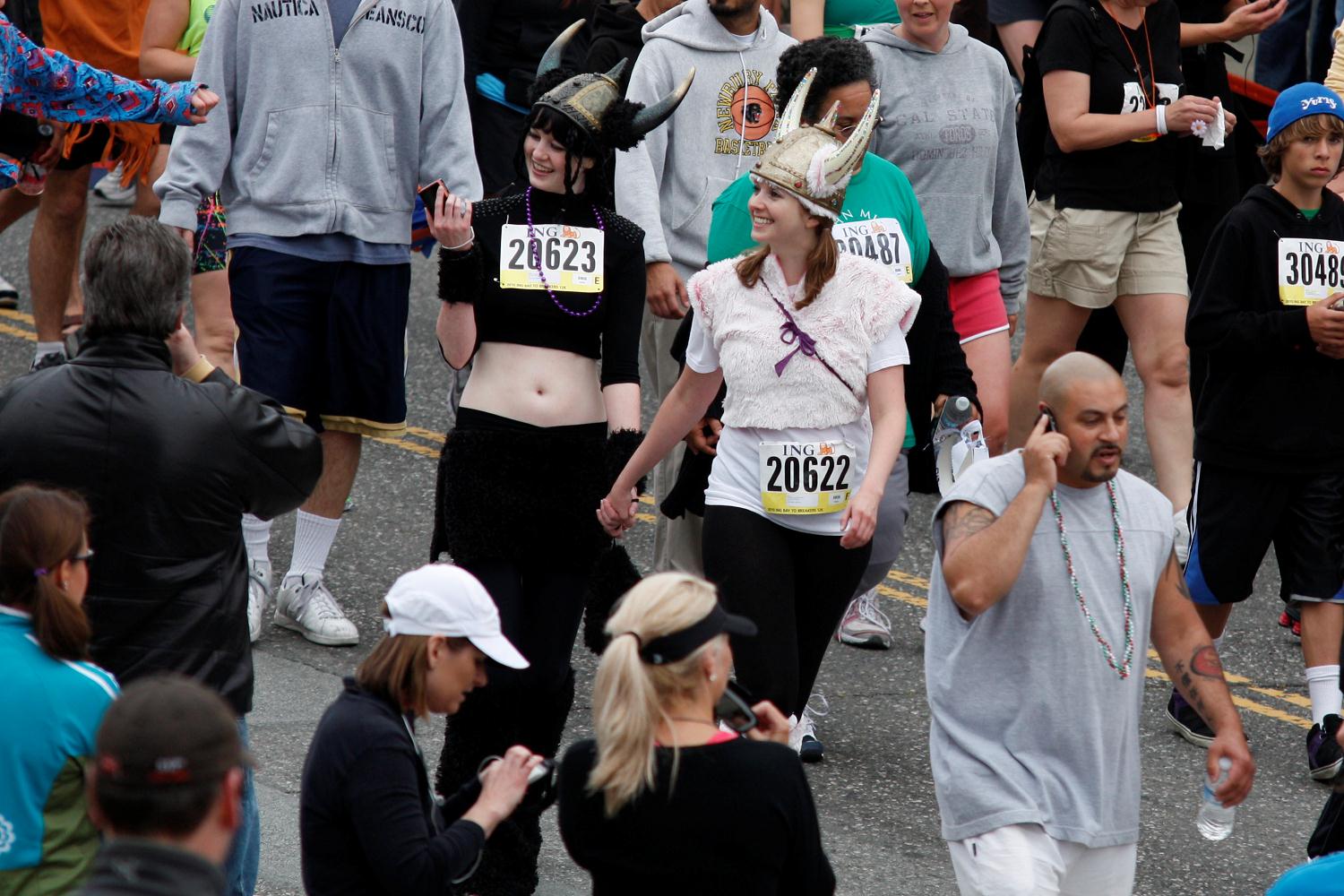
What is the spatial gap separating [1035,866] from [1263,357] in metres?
2.78

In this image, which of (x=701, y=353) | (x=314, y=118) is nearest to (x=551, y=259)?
(x=701, y=353)

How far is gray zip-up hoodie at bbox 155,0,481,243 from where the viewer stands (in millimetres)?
6641

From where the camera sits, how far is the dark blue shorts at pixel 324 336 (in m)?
6.72

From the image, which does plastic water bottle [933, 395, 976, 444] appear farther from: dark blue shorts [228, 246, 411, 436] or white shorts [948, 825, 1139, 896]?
dark blue shorts [228, 246, 411, 436]

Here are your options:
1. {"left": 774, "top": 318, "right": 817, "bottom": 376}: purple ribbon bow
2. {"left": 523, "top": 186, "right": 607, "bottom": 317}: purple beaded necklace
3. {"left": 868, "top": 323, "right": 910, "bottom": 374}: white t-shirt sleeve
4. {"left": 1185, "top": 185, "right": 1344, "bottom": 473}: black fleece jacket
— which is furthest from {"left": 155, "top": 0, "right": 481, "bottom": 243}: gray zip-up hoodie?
{"left": 1185, "top": 185, "right": 1344, "bottom": 473}: black fleece jacket

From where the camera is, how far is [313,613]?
267 inches

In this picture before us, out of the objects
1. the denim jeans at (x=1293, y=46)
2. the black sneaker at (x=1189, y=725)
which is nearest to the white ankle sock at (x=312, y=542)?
the black sneaker at (x=1189, y=725)

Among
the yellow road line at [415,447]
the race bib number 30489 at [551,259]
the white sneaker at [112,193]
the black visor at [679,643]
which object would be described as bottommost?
the yellow road line at [415,447]

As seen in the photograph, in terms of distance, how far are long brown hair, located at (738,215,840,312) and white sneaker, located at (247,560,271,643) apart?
2.32 metres

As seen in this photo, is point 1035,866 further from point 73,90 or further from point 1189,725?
point 73,90

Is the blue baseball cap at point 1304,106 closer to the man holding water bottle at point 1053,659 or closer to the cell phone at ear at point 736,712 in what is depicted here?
the man holding water bottle at point 1053,659

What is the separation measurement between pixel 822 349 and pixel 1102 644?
52.1 inches

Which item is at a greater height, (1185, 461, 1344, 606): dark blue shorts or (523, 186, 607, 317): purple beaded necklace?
(523, 186, 607, 317): purple beaded necklace

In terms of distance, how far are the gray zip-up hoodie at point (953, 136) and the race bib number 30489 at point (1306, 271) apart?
1136 mm
